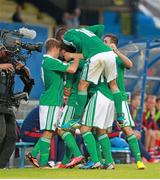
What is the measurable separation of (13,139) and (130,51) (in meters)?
4.80

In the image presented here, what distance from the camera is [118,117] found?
13586 millimetres

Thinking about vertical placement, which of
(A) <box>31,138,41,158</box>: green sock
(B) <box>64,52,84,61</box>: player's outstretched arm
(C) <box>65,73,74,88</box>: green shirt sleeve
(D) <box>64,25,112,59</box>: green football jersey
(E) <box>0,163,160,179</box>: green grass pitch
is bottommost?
(E) <box>0,163,160,179</box>: green grass pitch

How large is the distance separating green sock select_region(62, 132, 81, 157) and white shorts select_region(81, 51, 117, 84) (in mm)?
869

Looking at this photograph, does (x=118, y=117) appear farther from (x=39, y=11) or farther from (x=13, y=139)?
(x=39, y=11)

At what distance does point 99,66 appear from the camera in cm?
1334

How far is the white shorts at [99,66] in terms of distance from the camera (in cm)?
1333

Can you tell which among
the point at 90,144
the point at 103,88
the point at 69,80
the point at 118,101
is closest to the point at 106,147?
the point at 90,144

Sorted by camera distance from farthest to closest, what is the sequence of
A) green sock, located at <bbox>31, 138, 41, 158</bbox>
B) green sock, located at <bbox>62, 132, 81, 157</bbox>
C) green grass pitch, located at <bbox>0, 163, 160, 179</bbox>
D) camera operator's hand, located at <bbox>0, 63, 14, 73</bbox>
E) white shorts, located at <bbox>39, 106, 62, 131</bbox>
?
green sock, located at <bbox>31, 138, 41, 158</bbox>, white shorts, located at <bbox>39, 106, 62, 131</bbox>, green sock, located at <bbox>62, 132, 81, 157</bbox>, camera operator's hand, located at <bbox>0, 63, 14, 73</bbox>, green grass pitch, located at <bbox>0, 163, 160, 179</bbox>

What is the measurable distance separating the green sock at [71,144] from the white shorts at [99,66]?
87cm

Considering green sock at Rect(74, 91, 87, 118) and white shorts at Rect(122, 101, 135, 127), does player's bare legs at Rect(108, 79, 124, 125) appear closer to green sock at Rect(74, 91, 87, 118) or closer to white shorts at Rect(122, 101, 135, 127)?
white shorts at Rect(122, 101, 135, 127)

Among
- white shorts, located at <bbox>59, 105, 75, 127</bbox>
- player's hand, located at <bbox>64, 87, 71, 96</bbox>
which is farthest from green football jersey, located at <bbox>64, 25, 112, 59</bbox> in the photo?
white shorts, located at <bbox>59, 105, 75, 127</bbox>

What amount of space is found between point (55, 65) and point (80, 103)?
67 centimetres

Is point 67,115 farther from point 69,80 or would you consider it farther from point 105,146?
point 105,146

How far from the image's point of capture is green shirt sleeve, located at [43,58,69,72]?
535 inches
